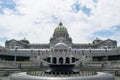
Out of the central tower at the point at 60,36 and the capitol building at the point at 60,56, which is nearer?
the capitol building at the point at 60,56

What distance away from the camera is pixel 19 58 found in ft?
338

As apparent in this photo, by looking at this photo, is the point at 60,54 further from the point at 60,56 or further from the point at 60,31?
the point at 60,31

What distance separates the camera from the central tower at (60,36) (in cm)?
11950

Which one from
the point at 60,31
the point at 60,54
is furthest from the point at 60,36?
the point at 60,54

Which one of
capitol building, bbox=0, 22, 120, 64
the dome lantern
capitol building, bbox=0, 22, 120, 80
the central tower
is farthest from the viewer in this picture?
the dome lantern

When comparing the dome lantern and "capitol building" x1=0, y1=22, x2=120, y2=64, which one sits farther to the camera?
the dome lantern

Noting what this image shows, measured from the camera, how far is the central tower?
392 feet

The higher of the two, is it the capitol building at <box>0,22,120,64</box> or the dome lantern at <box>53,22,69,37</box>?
the dome lantern at <box>53,22,69,37</box>

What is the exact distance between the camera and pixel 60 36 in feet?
406

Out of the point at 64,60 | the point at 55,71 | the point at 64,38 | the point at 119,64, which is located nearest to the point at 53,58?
the point at 64,60

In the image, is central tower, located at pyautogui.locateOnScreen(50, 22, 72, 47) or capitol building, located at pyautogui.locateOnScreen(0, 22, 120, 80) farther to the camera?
central tower, located at pyautogui.locateOnScreen(50, 22, 72, 47)

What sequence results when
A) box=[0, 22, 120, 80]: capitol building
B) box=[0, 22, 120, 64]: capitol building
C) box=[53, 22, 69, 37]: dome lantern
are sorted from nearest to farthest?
box=[0, 22, 120, 80]: capitol building, box=[0, 22, 120, 64]: capitol building, box=[53, 22, 69, 37]: dome lantern

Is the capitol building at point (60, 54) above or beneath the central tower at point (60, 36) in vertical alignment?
beneath

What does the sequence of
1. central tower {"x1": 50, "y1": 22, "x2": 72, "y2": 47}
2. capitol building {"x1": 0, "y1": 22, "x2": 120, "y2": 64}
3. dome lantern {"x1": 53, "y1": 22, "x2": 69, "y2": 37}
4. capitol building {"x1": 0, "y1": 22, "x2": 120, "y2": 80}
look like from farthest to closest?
dome lantern {"x1": 53, "y1": 22, "x2": 69, "y2": 37}
central tower {"x1": 50, "y1": 22, "x2": 72, "y2": 47}
capitol building {"x1": 0, "y1": 22, "x2": 120, "y2": 64}
capitol building {"x1": 0, "y1": 22, "x2": 120, "y2": 80}
